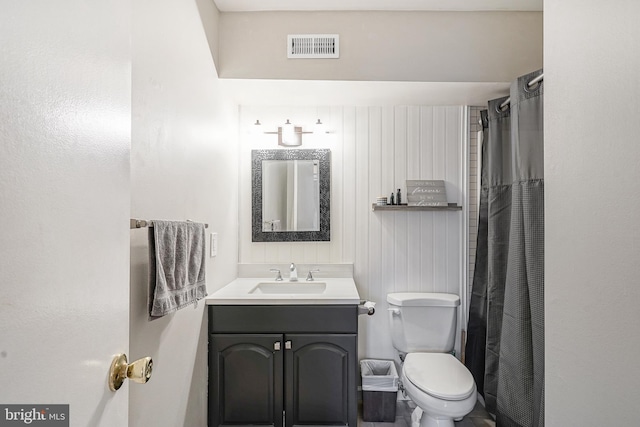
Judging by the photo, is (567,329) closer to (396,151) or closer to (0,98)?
(0,98)

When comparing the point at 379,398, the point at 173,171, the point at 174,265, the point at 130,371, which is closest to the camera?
the point at 130,371

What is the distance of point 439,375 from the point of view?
1.96 metres

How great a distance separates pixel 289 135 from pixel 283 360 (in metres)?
1.47

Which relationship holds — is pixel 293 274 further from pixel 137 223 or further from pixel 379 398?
pixel 137 223

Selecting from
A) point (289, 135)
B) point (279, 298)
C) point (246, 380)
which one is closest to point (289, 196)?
point (289, 135)

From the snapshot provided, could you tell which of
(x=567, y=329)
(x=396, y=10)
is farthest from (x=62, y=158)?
(x=396, y=10)

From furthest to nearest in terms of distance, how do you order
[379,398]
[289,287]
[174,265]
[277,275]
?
[277,275]
[289,287]
[379,398]
[174,265]

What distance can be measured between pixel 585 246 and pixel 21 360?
110 cm

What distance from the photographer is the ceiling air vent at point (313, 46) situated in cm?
214

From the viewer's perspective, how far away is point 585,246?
0.86 metres

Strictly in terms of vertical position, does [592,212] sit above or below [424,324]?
above

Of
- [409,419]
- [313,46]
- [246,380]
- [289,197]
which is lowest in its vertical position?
[409,419]

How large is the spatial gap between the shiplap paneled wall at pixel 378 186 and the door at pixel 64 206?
188cm

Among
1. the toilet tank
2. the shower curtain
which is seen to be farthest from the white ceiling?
the toilet tank
